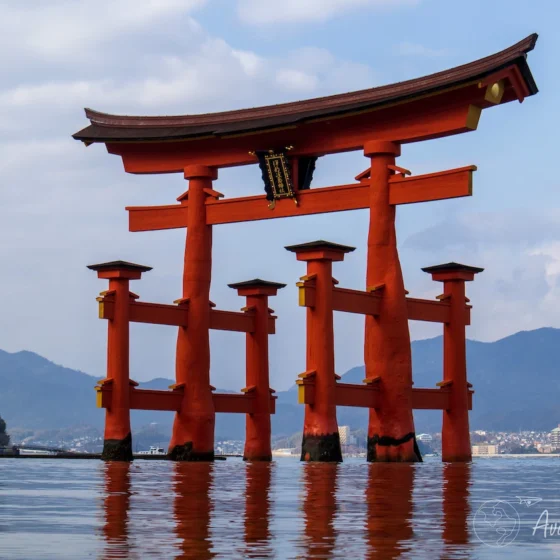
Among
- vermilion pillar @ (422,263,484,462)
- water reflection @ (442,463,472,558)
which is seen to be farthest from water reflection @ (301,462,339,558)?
vermilion pillar @ (422,263,484,462)

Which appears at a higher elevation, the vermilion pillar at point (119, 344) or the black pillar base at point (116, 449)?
the vermilion pillar at point (119, 344)

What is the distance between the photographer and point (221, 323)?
33750mm

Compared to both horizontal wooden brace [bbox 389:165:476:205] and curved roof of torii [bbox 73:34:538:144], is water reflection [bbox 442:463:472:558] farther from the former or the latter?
curved roof of torii [bbox 73:34:538:144]

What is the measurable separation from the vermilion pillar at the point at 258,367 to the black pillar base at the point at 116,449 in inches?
164

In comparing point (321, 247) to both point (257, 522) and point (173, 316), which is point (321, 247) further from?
point (257, 522)

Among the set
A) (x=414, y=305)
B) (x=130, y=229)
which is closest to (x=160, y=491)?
(x=414, y=305)

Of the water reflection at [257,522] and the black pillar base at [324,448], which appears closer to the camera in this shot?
the water reflection at [257,522]

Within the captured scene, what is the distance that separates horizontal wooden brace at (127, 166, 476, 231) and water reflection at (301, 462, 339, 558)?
887 cm

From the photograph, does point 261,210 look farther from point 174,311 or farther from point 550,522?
point 550,522

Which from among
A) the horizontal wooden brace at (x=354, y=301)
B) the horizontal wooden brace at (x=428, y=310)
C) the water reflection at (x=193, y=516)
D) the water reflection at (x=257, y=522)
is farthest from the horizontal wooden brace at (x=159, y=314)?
the water reflection at (x=257, y=522)

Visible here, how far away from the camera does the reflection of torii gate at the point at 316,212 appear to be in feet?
95.2

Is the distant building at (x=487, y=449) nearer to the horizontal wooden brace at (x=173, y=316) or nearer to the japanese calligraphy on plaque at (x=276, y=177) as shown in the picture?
the horizontal wooden brace at (x=173, y=316)

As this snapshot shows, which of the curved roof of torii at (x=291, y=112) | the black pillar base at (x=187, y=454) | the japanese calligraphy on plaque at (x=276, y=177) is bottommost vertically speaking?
the black pillar base at (x=187, y=454)

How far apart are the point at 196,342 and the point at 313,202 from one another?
480 cm
